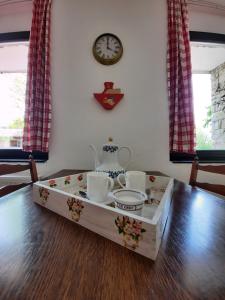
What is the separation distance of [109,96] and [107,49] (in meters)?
0.40

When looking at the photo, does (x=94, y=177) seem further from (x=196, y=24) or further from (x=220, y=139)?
(x=196, y=24)

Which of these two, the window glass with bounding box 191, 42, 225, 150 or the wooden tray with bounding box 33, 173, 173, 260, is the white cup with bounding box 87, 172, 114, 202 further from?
the window glass with bounding box 191, 42, 225, 150

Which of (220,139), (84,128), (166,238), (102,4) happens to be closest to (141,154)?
(84,128)

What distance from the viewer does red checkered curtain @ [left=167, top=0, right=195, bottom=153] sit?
5.06 feet

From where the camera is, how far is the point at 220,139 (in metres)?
1.89

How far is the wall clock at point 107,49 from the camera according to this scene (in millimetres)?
1596

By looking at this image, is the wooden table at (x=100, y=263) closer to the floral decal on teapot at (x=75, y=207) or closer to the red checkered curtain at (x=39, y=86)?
the floral decal on teapot at (x=75, y=207)

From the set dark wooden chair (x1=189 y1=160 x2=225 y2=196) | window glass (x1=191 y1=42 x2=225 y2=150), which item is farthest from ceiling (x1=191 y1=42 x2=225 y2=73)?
dark wooden chair (x1=189 y1=160 x2=225 y2=196)

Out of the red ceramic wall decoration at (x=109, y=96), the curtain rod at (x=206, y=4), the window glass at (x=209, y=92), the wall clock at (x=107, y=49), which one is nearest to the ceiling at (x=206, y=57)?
the window glass at (x=209, y=92)

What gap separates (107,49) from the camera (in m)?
1.60

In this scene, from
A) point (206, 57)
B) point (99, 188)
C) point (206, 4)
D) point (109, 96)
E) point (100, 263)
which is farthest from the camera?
→ point (206, 57)

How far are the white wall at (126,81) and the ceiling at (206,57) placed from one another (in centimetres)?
45


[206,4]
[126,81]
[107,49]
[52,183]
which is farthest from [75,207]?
[206,4]

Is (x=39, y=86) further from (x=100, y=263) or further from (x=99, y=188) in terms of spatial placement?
(x=100, y=263)
